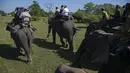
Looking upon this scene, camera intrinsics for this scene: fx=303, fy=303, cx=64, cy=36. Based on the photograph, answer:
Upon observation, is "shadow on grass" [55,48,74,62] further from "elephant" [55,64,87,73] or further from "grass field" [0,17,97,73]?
"elephant" [55,64,87,73]

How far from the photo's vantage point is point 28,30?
9.98m

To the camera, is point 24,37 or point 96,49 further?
point 24,37

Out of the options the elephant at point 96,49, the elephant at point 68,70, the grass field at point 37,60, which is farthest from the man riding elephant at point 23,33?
the elephant at point 68,70

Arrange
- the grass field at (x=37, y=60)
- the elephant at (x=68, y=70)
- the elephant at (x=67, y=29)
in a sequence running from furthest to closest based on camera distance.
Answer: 1. the elephant at (x=67, y=29)
2. the grass field at (x=37, y=60)
3. the elephant at (x=68, y=70)

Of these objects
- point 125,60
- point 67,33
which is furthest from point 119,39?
point 67,33

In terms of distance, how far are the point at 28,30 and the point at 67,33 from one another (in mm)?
2413

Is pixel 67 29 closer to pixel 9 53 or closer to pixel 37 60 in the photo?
pixel 37 60

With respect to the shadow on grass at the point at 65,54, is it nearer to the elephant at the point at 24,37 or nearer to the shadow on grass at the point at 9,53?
the elephant at the point at 24,37

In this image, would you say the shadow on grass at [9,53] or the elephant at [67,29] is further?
the elephant at [67,29]

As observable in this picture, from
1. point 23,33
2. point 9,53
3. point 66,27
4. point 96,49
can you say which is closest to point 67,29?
point 66,27

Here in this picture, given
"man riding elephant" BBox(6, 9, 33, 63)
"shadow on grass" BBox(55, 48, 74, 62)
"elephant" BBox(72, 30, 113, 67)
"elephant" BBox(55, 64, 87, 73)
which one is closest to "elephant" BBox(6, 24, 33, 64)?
"man riding elephant" BBox(6, 9, 33, 63)

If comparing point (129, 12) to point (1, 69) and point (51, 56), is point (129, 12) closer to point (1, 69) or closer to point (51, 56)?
point (1, 69)

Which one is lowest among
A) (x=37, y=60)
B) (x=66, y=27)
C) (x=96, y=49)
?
(x=37, y=60)

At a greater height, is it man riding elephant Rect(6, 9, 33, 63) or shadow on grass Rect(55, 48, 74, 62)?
man riding elephant Rect(6, 9, 33, 63)
